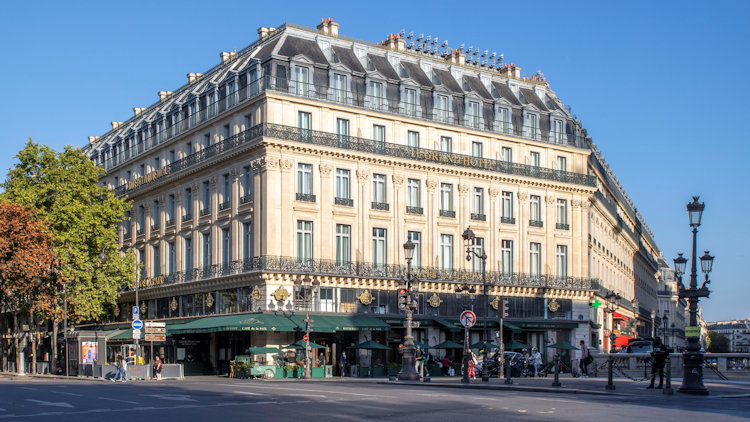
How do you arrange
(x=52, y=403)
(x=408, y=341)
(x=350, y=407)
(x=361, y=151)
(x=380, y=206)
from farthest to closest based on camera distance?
(x=380, y=206)
(x=361, y=151)
(x=408, y=341)
(x=52, y=403)
(x=350, y=407)

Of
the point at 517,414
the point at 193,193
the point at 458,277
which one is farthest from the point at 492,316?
the point at 517,414

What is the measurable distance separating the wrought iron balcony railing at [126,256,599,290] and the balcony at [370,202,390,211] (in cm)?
338

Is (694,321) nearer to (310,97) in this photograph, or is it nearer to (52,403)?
(52,403)

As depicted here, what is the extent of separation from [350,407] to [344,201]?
112 feet

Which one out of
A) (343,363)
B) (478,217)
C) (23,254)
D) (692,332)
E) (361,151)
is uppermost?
(361,151)

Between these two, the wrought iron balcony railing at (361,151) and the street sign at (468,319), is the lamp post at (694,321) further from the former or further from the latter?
the wrought iron balcony railing at (361,151)

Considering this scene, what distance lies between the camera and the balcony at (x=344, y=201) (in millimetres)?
55625

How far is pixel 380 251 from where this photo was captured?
2256 inches

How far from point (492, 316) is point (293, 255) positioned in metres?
14.8

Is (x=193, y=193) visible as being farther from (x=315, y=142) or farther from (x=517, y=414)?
(x=517, y=414)

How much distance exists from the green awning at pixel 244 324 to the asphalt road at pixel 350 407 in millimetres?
21056

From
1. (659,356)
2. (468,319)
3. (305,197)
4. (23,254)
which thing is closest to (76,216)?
(23,254)

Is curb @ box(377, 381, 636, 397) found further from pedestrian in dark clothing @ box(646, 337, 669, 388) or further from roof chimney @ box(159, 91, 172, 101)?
roof chimney @ box(159, 91, 172, 101)

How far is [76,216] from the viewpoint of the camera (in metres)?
61.6
